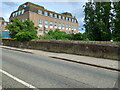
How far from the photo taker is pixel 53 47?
13.5 meters

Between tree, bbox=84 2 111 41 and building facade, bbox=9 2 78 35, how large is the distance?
1448cm

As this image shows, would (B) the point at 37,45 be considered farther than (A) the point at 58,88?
Yes

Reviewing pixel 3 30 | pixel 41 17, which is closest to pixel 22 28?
pixel 41 17

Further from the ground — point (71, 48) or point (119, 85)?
point (71, 48)

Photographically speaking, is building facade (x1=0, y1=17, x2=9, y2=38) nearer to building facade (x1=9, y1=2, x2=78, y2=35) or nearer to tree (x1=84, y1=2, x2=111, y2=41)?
building facade (x1=9, y1=2, x2=78, y2=35)

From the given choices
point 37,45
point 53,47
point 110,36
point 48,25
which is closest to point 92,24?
point 110,36

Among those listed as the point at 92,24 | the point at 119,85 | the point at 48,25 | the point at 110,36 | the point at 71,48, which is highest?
the point at 48,25

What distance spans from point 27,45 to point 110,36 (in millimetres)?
13176

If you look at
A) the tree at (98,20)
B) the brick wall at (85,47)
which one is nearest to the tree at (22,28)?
the brick wall at (85,47)

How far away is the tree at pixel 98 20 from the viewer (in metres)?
12.1

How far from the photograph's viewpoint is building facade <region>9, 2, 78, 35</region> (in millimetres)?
33450

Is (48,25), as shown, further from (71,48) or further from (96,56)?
(96,56)

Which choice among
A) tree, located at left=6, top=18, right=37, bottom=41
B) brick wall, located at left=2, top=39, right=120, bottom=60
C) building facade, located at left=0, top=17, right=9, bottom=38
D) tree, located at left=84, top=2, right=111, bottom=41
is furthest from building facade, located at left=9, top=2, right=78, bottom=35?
brick wall, located at left=2, top=39, right=120, bottom=60

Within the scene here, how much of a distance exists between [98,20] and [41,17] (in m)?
27.0
